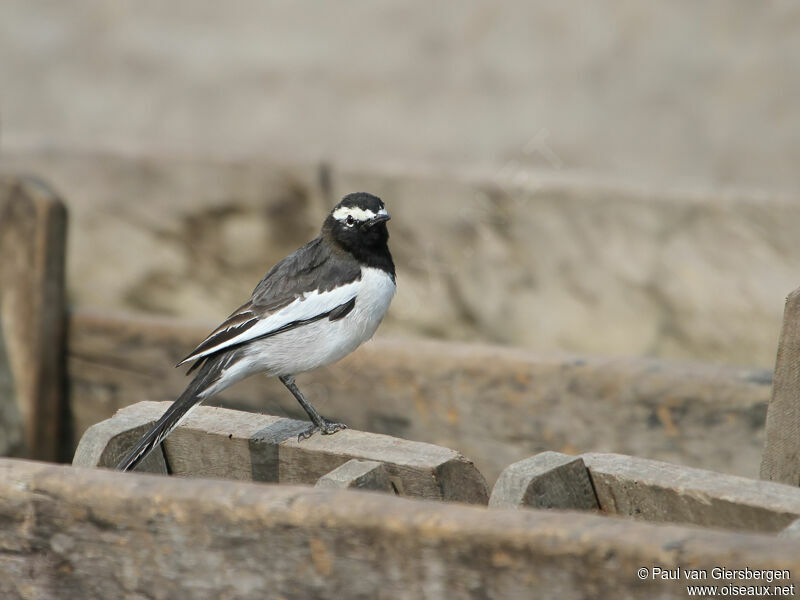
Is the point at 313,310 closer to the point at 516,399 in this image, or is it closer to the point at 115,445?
the point at 115,445

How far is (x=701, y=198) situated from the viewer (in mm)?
6848

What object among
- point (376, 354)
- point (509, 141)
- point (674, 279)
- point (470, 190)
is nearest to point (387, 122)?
point (509, 141)

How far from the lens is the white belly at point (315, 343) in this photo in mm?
3990

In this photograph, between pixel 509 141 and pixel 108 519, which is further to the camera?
pixel 509 141

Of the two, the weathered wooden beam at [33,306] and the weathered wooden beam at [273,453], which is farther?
the weathered wooden beam at [33,306]

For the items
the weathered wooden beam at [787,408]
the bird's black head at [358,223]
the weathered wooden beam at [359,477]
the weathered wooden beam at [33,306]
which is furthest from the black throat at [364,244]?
the weathered wooden beam at [33,306]

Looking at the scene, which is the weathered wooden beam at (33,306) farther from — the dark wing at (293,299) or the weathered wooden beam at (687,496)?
the weathered wooden beam at (687,496)

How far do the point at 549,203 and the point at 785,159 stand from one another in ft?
10.1

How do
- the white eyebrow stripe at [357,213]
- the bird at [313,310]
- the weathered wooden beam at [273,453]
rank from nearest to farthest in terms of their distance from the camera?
the weathered wooden beam at [273,453], the bird at [313,310], the white eyebrow stripe at [357,213]

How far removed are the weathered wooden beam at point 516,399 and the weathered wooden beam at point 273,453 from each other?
129 centimetres

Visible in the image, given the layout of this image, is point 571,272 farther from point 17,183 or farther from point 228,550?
point 228,550

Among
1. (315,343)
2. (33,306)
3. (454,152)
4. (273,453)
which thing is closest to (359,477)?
(273,453)

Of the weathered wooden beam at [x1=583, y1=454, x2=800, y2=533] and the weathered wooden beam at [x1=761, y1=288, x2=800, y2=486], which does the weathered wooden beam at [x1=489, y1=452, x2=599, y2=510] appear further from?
the weathered wooden beam at [x1=761, y1=288, x2=800, y2=486]

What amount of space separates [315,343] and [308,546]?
5.08 ft
